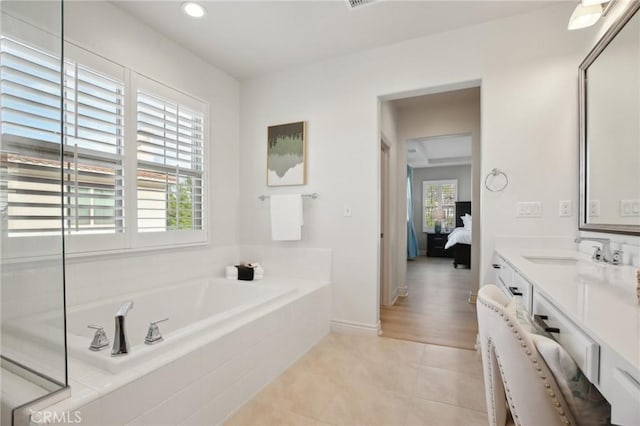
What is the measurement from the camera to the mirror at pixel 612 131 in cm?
151

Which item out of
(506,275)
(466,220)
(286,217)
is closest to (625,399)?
(506,275)

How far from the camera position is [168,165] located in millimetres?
2529

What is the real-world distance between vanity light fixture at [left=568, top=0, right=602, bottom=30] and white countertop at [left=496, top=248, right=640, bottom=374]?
145cm

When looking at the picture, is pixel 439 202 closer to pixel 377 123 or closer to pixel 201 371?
Result: pixel 377 123

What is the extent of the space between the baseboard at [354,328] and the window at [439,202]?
5.88m

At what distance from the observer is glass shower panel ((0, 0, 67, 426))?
43.8 inches

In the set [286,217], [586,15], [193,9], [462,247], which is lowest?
[462,247]

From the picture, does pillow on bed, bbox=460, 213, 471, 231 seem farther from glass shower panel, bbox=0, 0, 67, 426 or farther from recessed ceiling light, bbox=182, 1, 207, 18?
glass shower panel, bbox=0, 0, 67, 426

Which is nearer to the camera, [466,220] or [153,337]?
[153,337]

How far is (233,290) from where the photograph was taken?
8.84 feet

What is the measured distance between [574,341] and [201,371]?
4.91ft

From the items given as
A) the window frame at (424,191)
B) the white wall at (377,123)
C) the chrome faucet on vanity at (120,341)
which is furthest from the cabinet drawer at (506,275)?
the window frame at (424,191)

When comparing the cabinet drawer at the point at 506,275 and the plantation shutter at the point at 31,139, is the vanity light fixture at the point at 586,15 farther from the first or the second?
the plantation shutter at the point at 31,139

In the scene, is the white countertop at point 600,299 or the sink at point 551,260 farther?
the sink at point 551,260
